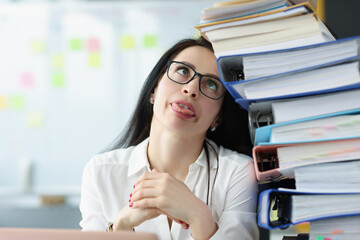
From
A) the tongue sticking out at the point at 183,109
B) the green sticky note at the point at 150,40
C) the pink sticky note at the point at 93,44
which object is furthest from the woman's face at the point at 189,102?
the pink sticky note at the point at 93,44

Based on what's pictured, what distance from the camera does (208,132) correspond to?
1485mm

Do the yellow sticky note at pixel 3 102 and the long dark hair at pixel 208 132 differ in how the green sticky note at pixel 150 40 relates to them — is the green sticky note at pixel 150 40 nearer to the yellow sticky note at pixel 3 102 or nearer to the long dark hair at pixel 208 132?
the yellow sticky note at pixel 3 102

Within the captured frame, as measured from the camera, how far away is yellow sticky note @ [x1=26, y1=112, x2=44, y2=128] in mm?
3609

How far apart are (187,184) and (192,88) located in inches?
12.4

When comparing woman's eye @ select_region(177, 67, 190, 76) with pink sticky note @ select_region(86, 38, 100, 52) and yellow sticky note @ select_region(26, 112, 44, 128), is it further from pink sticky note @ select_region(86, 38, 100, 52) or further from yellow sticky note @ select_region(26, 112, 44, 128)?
yellow sticky note @ select_region(26, 112, 44, 128)

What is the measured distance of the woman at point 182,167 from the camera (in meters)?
1.06

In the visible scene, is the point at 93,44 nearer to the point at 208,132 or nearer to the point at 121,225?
the point at 208,132

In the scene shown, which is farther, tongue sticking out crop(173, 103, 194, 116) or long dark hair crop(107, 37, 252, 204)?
long dark hair crop(107, 37, 252, 204)

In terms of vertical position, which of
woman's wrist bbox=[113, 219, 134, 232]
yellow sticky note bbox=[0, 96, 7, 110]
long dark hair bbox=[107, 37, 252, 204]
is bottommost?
yellow sticky note bbox=[0, 96, 7, 110]

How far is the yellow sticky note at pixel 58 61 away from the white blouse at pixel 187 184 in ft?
7.82

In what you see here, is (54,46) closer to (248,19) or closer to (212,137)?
(212,137)

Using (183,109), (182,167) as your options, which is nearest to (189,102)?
(183,109)

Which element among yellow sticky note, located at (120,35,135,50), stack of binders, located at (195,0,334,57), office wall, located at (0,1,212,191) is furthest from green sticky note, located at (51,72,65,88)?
stack of binders, located at (195,0,334,57)

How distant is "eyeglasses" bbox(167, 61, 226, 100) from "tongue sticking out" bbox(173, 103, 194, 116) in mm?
64
